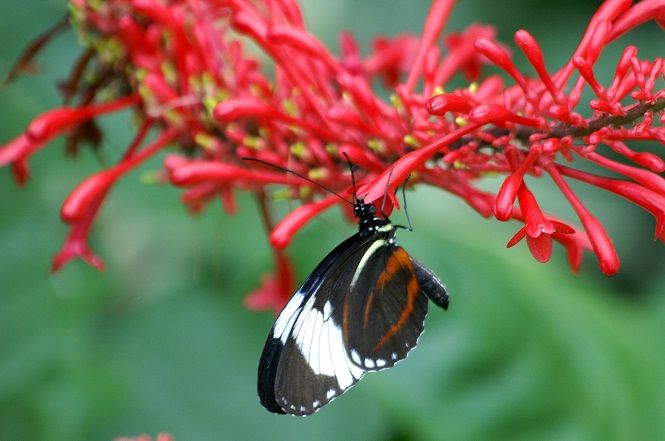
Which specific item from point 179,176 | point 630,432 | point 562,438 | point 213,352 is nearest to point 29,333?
point 213,352

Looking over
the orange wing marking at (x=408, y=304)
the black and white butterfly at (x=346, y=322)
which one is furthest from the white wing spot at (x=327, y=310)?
the orange wing marking at (x=408, y=304)

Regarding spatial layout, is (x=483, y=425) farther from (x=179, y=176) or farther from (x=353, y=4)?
(x=353, y=4)

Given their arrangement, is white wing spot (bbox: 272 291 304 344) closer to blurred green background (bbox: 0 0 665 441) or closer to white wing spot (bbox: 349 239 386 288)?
white wing spot (bbox: 349 239 386 288)

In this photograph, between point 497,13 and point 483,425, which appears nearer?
point 483,425

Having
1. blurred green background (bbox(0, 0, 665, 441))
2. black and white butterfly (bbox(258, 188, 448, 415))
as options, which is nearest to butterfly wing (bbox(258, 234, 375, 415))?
black and white butterfly (bbox(258, 188, 448, 415))

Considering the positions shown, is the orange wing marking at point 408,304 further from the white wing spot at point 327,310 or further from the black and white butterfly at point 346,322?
the white wing spot at point 327,310

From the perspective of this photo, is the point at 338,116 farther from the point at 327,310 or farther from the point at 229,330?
the point at 229,330
